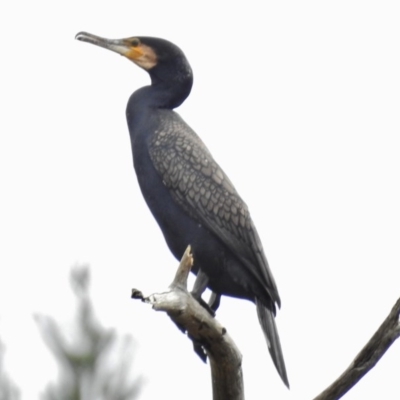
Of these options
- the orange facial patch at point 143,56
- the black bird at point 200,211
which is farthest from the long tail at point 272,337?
the orange facial patch at point 143,56

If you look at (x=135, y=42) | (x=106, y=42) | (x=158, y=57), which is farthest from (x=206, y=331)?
(x=106, y=42)

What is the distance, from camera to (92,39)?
9492mm

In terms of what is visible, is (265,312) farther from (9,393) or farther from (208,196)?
(9,393)

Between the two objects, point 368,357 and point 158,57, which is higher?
point 158,57

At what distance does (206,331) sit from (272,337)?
84cm

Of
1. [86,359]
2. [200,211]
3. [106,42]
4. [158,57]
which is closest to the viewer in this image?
[86,359]

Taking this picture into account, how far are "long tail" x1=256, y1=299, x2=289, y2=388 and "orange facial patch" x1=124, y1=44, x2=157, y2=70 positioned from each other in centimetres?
171

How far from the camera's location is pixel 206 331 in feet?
25.9

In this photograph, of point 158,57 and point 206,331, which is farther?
point 158,57

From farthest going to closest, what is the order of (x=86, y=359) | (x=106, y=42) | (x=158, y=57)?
(x=106, y=42) → (x=158, y=57) → (x=86, y=359)

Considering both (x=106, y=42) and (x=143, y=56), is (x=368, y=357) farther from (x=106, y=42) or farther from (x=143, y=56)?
(x=106, y=42)

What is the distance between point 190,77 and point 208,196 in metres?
0.86

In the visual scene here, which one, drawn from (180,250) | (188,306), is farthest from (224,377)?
(180,250)

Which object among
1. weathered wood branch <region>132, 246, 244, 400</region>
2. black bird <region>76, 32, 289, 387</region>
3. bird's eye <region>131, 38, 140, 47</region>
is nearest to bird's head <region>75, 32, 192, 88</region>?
bird's eye <region>131, 38, 140, 47</region>
